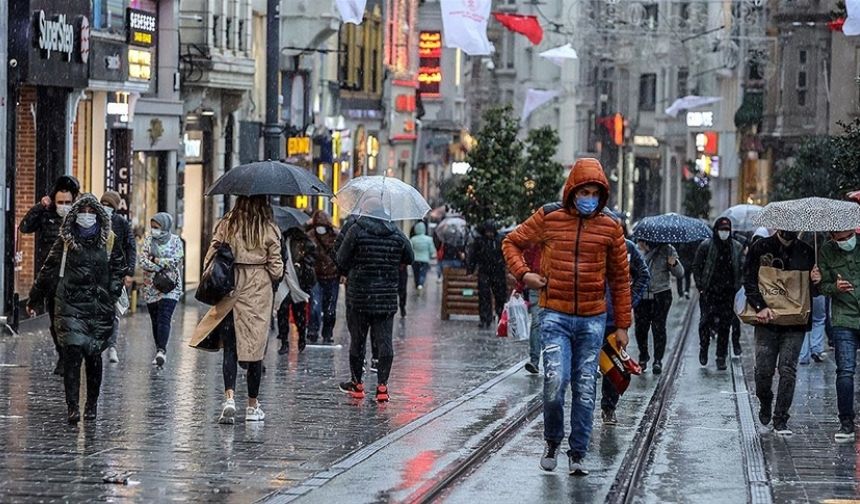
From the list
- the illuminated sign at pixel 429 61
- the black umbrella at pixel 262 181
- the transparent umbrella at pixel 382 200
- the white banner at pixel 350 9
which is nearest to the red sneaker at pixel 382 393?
the transparent umbrella at pixel 382 200

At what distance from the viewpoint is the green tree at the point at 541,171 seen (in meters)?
→ 40.9

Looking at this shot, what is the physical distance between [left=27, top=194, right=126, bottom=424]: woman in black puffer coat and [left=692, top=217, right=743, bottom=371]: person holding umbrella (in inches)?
372

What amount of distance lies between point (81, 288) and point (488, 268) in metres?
15.0

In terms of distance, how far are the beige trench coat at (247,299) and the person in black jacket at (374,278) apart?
7.33 ft

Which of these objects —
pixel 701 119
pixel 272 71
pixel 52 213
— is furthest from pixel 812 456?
pixel 701 119

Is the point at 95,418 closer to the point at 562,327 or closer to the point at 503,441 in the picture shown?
the point at 503,441

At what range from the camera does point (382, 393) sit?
17.7 meters

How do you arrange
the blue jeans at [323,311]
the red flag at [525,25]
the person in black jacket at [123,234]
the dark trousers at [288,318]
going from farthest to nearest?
the red flag at [525,25]
the blue jeans at [323,311]
the dark trousers at [288,318]
the person in black jacket at [123,234]

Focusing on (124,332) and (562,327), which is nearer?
(562,327)

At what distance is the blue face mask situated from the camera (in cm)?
1282

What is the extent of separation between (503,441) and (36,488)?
431 cm

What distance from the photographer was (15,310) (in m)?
25.8

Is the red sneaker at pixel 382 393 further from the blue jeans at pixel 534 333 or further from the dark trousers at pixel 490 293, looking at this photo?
the dark trousers at pixel 490 293

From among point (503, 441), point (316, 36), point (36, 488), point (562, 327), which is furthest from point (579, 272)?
point (316, 36)
